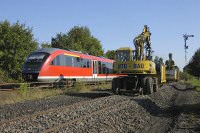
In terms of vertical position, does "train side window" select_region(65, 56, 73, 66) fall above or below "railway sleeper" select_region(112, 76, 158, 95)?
above

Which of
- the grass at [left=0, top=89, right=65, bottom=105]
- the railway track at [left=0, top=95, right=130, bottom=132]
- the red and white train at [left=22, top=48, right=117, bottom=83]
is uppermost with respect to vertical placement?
the red and white train at [left=22, top=48, right=117, bottom=83]

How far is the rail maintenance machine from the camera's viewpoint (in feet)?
73.8

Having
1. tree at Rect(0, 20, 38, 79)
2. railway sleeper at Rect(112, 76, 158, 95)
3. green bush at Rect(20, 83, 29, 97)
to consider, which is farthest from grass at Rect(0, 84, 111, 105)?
tree at Rect(0, 20, 38, 79)

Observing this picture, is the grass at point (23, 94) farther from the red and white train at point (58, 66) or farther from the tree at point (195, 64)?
the tree at point (195, 64)

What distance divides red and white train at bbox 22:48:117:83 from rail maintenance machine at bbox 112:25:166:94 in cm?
523

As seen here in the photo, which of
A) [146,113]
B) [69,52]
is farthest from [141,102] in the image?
[69,52]

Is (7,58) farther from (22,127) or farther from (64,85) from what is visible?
(22,127)

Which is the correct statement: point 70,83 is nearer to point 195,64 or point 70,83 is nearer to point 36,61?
point 36,61

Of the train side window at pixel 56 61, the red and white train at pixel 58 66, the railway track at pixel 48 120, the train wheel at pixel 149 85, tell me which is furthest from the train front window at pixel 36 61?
the railway track at pixel 48 120

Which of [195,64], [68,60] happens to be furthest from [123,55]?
[195,64]

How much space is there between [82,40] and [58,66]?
5068 cm

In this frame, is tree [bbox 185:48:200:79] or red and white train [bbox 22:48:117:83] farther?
tree [bbox 185:48:200:79]

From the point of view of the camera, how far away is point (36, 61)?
83.4 ft

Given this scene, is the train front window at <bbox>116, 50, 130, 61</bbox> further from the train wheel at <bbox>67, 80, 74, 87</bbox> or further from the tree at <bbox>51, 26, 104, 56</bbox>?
the tree at <bbox>51, 26, 104, 56</bbox>
